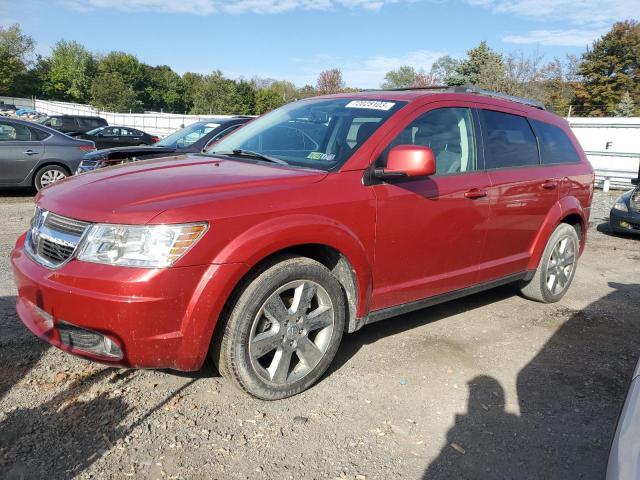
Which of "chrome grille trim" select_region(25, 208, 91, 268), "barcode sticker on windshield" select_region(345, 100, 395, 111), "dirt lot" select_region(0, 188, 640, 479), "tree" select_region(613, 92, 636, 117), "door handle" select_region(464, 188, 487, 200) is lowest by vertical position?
"dirt lot" select_region(0, 188, 640, 479)

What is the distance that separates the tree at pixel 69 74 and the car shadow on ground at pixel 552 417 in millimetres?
90667

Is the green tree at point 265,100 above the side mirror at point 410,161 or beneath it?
above

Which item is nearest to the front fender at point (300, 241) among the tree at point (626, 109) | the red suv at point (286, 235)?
the red suv at point (286, 235)

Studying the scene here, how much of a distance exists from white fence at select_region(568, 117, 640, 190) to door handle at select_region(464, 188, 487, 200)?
13.6 m

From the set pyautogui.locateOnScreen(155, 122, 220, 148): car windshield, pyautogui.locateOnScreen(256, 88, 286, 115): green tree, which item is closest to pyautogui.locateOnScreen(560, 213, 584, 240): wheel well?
pyautogui.locateOnScreen(155, 122, 220, 148): car windshield

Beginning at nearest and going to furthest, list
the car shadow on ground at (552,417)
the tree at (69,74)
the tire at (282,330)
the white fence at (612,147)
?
the car shadow on ground at (552,417) < the tire at (282,330) < the white fence at (612,147) < the tree at (69,74)

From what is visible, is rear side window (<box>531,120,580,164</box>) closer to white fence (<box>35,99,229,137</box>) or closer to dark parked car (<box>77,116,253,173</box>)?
dark parked car (<box>77,116,253,173</box>)

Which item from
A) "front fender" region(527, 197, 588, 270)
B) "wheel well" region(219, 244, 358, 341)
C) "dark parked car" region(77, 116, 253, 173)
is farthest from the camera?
"dark parked car" region(77, 116, 253, 173)

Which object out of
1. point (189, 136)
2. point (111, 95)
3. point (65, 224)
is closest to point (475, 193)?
point (65, 224)

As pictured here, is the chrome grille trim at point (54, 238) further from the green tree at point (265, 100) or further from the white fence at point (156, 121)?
the green tree at point (265, 100)

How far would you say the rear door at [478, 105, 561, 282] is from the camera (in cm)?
428

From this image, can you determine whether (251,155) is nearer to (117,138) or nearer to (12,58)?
(117,138)

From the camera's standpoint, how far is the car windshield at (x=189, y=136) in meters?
8.70

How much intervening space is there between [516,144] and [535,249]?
959 mm
